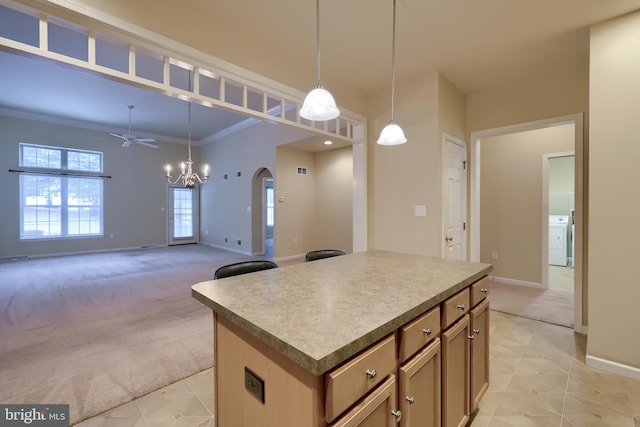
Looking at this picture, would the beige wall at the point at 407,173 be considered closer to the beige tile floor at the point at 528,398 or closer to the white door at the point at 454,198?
the white door at the point at 454,198

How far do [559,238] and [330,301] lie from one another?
6848mm

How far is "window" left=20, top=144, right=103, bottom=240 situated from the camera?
22.1ft

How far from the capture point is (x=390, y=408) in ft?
3.38

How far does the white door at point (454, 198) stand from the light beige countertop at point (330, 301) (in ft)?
5.49

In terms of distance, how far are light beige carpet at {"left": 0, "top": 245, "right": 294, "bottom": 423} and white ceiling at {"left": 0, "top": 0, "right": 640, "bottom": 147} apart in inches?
111

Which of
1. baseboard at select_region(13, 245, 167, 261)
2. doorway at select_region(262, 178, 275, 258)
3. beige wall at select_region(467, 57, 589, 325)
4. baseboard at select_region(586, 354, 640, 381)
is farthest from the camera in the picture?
doorway at select_region(262, 178, 275, 258)

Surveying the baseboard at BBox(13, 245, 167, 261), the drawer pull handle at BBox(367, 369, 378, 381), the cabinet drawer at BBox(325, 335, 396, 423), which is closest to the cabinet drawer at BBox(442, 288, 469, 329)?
the cabinet drawer at BBox(325, 335, 396, 423)

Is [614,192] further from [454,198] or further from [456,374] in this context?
[456,374]

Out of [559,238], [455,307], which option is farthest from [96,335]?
[559,238]

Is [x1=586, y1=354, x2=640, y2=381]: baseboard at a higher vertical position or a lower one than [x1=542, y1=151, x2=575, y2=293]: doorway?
lower

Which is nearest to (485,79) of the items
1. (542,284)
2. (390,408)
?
(542,284)

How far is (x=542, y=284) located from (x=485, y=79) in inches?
126

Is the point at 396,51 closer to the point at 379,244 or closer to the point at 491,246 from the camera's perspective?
the point at 379,244

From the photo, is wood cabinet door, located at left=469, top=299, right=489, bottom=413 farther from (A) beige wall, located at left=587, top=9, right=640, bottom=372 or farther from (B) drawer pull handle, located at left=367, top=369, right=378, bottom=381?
(A) beige wall, located at left=587, top=9, right=640, bottom=372
